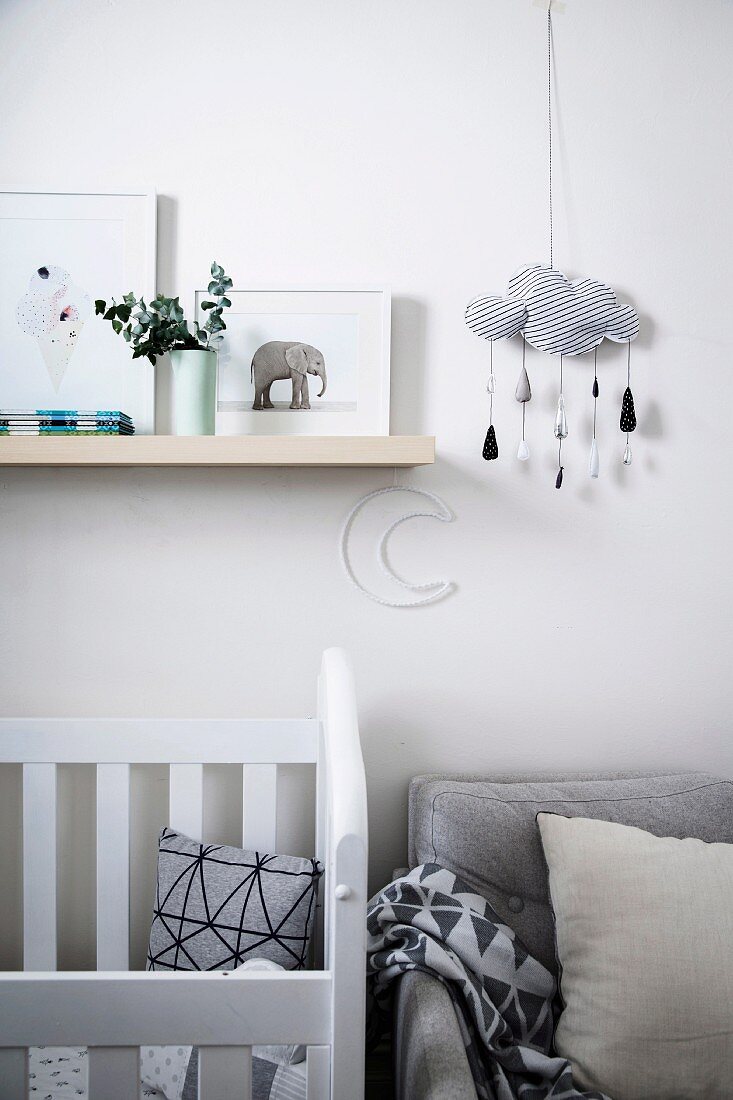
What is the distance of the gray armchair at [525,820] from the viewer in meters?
1.38

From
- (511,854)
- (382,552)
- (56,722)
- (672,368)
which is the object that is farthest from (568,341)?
(56,722)

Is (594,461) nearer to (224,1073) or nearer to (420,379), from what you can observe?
(420,379)

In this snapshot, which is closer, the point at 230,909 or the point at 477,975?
the point at 477,975

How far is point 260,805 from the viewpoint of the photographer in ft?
4.94

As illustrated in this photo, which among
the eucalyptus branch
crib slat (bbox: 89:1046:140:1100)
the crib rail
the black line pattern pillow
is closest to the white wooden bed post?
crib slat (bbox: 89:1046:140:1100)

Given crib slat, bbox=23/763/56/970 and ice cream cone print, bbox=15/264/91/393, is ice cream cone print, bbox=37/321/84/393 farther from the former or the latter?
crib slat, bbox=23/763/56/970

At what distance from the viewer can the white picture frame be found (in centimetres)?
155

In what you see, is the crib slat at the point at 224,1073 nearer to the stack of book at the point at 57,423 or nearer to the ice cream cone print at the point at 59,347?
the stack of book at the point at 57,423

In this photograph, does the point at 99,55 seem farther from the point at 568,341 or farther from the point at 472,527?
the point at 472,527

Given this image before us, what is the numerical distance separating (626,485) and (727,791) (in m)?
0.60

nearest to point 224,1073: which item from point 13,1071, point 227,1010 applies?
point 227,1010

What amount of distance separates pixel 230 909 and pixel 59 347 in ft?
3.49

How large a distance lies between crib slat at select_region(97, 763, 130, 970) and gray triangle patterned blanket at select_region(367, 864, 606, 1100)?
476 millimetres

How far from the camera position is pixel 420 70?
5.21ft
